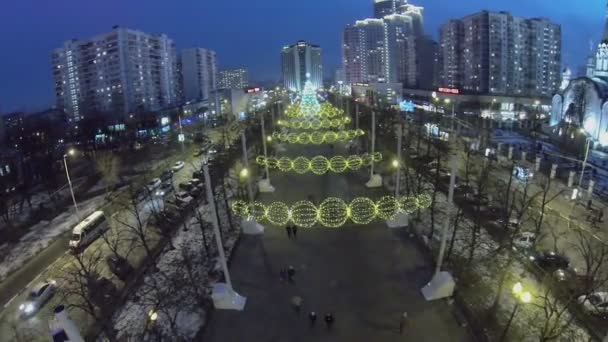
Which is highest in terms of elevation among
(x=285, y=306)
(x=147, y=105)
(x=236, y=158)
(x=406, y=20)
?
(x=406, y=20)

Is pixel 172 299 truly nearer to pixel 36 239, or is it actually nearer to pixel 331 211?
pixel 331 211

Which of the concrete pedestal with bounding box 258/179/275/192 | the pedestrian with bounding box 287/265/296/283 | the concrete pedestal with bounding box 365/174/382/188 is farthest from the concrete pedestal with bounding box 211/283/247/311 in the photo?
the concrete pedestal with bounding box 365/174/382/188

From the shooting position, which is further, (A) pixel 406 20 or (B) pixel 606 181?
(A) pixel 406 20

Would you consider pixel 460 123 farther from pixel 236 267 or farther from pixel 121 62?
pixel 121 62

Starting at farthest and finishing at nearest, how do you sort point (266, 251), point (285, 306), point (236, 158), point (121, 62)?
point (121, 62) → point (236, 158) → point (266, 251) → point (285, 306)

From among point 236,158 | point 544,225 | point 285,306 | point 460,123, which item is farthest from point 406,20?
point 285,306

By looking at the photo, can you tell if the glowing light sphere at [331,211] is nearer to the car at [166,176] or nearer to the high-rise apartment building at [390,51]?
the car at [166,176]
